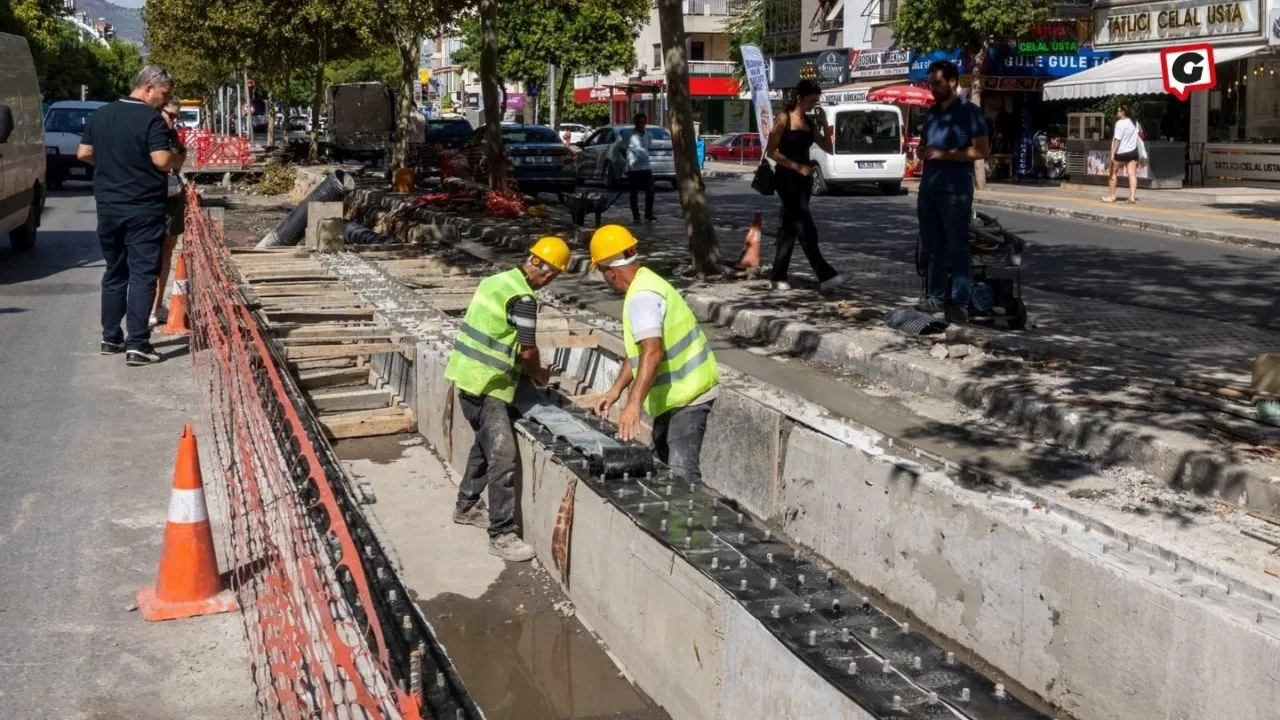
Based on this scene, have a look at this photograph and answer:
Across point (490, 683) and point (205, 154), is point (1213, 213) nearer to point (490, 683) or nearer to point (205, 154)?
point (490, 683)

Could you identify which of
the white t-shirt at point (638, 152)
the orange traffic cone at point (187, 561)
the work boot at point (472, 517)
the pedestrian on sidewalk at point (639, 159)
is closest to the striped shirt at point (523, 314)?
→ the work boot at point (472, 517)

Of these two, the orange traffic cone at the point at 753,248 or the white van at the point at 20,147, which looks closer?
the orange traffic cone at the point at 753,248

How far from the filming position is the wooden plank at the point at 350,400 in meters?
9.95

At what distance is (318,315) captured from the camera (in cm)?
1135

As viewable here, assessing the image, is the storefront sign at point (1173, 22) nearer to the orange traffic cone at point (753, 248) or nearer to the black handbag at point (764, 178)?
the orange traffic cone at point (753, 248)

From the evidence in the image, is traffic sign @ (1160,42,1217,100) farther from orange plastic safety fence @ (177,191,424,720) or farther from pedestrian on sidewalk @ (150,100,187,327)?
orange plastic safety fence @ (177,191,424,720)

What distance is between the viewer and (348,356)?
10758 mm

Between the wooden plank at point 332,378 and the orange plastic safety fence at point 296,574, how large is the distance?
1.76 m

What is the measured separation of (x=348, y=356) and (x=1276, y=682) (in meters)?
7.69

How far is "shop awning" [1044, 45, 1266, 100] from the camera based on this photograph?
94.2 ft

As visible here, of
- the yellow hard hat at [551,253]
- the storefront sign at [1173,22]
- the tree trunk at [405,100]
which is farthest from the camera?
the tree trunk at [405,100]

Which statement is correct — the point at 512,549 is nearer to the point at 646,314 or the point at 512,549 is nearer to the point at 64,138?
the point at 646,314

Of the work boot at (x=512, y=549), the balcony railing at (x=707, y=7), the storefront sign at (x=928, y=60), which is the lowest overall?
the work boot at (x=512, y=549)

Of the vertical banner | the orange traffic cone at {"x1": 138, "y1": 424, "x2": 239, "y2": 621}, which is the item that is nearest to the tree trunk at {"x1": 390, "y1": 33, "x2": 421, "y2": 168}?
the vertical banner
